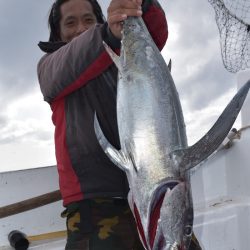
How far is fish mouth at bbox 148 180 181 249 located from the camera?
3.93 feet

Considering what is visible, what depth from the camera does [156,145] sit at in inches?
50.3

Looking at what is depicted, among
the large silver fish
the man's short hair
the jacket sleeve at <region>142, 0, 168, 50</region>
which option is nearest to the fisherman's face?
the man's short hair

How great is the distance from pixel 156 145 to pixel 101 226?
698 mm

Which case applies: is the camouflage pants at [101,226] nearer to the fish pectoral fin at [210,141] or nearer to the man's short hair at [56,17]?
the fish pectoral fin at [210,141]

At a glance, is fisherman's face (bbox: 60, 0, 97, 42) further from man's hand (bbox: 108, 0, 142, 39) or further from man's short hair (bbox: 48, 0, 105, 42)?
man's hand (bbox: 108, 0, 142, 39)

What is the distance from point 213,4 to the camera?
176 inches

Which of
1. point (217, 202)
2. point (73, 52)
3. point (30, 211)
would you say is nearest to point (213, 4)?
point (217, 202)

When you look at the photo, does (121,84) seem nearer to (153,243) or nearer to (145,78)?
(145,78)

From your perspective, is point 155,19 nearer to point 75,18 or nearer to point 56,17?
point 75,18

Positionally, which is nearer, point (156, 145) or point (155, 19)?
point (156, 145)

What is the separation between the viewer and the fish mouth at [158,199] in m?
1.20

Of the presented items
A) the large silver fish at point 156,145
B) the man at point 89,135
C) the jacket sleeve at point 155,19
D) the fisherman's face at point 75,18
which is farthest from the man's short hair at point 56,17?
the large silver fish at point 156,145

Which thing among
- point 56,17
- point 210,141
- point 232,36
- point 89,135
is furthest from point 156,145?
point 232,36

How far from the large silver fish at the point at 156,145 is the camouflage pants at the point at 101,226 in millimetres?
495
